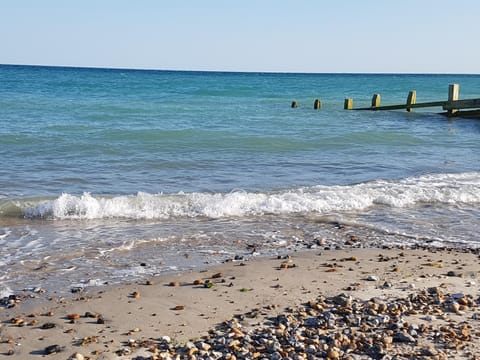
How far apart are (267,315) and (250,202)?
17.0 feet

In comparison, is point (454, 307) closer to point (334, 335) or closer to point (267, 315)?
point (334, 335)

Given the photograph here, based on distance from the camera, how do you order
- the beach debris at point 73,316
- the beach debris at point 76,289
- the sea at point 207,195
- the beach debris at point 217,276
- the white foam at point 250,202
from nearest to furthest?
the beach debris at point 73,316, the beach debris at point 76,289, the beach debris at point 217,276, the sea at point 207,195, the white foam at point 250,202

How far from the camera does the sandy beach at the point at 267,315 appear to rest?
16.6 feet

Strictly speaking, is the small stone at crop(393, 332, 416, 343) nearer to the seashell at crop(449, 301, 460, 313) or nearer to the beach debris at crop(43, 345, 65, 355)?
the seashell at crop(449, 301, 460, 313)

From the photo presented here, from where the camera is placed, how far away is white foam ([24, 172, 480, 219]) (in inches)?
408

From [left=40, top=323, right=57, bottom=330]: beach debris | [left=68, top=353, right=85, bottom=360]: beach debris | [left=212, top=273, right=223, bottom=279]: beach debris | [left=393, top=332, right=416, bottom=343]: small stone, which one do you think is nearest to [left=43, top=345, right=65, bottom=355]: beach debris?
[left=68, top=353, right=85, bottom=360]: beach debris

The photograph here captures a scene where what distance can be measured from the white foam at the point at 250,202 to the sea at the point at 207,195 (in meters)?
0.02

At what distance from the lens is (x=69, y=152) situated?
653 inches

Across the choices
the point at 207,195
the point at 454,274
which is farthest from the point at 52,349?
the point at 207,195

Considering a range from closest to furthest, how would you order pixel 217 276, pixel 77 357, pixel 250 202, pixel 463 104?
1. pixel 77 357
2. pixel 217 276
3. pixel 250 202
4. pixel 463 104

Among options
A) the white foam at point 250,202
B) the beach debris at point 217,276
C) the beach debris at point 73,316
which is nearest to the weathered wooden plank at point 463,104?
the white foam at point 250,202

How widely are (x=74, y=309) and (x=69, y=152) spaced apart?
435 inches

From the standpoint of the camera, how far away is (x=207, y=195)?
448 inches

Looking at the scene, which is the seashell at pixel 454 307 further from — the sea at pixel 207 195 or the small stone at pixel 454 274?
the sea at pixel 207 195
